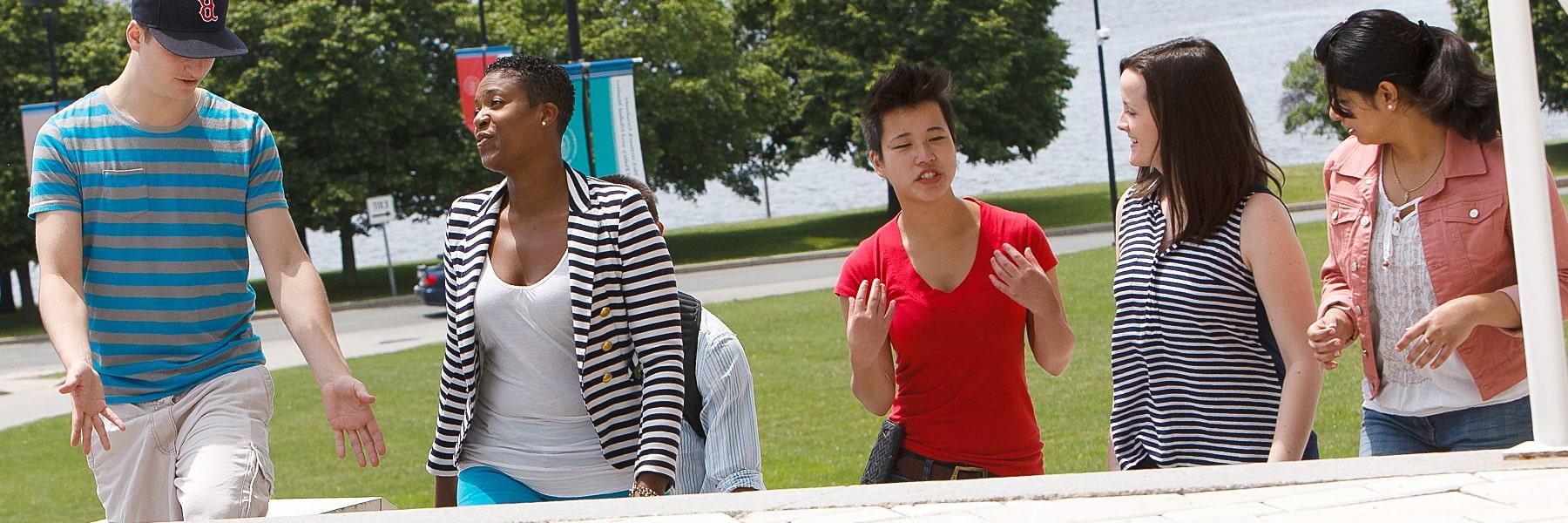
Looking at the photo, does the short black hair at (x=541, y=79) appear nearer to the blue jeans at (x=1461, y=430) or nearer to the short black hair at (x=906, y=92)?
the short black hair at (x=906, y=92)

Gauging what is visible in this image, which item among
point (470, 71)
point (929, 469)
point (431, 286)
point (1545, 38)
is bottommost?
point (431, 286)

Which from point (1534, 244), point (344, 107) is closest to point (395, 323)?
point (344, 107)

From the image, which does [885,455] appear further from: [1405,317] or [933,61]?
[933,61]

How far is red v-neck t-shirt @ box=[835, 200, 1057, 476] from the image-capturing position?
3814 mm

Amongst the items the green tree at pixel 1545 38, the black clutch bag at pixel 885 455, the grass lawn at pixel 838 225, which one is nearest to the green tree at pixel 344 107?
the grass lawn at pixel 838 225

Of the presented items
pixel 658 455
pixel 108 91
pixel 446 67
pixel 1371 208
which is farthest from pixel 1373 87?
pixel 446 67

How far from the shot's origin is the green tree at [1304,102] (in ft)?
216

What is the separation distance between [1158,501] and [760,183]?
90.6 meters

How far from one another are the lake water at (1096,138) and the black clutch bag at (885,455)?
63270 millimetres

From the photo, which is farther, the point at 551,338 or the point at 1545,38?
the point at 1545,38

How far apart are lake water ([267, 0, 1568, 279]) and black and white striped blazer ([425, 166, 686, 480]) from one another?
63.7m

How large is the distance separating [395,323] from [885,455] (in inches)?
968

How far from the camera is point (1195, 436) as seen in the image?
11.4ft

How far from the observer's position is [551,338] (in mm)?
3469
